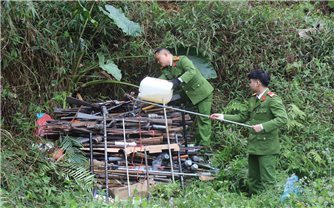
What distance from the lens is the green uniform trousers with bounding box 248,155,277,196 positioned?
6.74 m

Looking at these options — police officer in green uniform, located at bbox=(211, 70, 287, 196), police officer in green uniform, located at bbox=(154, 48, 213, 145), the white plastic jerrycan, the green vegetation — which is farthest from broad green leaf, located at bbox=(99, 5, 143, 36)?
police officer in green uniform, located at bbox=(211, 70, 287, 196)

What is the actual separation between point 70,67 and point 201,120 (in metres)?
2.17

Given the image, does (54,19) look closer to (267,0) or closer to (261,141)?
(261,141)

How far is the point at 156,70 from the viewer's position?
916cm

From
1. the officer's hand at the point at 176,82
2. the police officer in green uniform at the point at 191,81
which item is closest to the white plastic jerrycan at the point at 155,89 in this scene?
the officer's hand at the point at 176,82

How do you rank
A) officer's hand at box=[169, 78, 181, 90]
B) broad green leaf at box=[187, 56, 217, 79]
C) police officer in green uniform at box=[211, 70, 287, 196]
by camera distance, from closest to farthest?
police officer in green uniform at box=[211, 70, 287, 196] → officer's hand at box=[169, 78, 181, 90] → broad green leaf at box=[187, 56, 217, 79]

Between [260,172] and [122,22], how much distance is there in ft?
10.4

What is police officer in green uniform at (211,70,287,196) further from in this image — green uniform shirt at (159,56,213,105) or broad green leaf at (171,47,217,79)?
broad green leaf at (171,47,217,79)

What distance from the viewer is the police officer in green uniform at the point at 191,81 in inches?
309

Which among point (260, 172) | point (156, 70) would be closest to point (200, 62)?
point (156, 70)

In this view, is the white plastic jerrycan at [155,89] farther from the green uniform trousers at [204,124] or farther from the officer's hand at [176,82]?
the green uniform trousers at [204,124]

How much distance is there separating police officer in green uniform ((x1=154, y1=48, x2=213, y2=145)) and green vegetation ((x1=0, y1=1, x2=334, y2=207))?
42cm

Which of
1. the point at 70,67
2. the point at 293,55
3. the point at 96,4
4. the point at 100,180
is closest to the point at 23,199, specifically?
the point at 100,180

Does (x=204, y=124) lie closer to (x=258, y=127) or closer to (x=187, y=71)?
(x=187, y=71)
